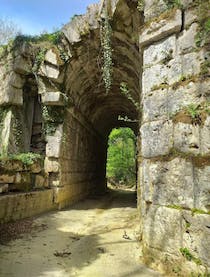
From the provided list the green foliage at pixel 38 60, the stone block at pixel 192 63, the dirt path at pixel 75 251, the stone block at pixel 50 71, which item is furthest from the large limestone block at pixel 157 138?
the green foliage at pixel 38 60

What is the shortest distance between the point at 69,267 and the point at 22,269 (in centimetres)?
53

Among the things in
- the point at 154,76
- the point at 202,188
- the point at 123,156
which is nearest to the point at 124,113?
the point at 123,156

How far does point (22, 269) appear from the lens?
3.03 m

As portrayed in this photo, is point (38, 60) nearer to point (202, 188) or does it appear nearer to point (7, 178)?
point (7, 178)

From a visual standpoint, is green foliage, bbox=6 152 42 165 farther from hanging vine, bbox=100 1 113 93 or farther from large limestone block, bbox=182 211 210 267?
large limestone block, bbox=182 211 210 267

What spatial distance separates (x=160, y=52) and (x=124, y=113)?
30.5ft

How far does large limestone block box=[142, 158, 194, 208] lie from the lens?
2.72 m

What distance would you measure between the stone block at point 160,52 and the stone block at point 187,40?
92 mm

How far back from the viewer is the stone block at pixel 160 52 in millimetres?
3141

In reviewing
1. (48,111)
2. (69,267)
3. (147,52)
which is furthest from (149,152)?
(48,111)

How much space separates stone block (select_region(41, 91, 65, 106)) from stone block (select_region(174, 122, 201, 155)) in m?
4.66

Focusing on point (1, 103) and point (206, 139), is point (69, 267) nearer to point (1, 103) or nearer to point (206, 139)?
point (206, 139)

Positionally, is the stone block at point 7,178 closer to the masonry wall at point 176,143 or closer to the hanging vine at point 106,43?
the hanging vine at point 106,43

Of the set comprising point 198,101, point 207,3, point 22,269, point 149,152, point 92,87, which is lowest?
point 22,269
